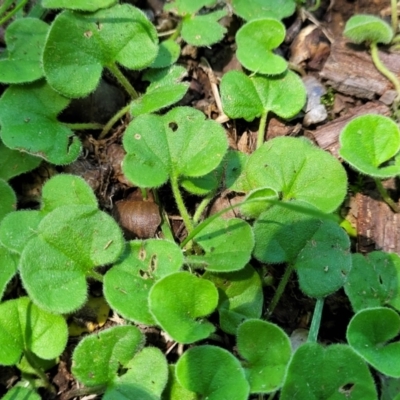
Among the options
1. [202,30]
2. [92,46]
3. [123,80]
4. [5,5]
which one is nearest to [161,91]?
[123,80]

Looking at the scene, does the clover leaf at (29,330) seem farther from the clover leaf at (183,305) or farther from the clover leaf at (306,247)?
the clover leaf at (306,247)

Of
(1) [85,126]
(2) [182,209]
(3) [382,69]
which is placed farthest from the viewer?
(3) [382,69]

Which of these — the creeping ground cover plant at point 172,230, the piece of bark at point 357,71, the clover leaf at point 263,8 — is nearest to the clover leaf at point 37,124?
the creeping ground cover plant at point 172,230

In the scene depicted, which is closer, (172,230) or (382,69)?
(172,230)

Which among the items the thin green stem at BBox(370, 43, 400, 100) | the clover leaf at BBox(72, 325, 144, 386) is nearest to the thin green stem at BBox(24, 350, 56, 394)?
the clover leaf at BBox(72, 325, 144, 386)

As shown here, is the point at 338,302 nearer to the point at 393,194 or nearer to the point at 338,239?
the point at 338,239

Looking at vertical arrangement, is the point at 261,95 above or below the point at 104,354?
above

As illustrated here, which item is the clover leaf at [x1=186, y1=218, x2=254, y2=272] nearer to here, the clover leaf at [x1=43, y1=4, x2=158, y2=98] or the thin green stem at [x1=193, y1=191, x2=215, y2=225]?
the thin green stem at [x1=193, y1=191, x2=215, y2=225]

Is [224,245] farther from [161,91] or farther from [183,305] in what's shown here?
[161,91]
